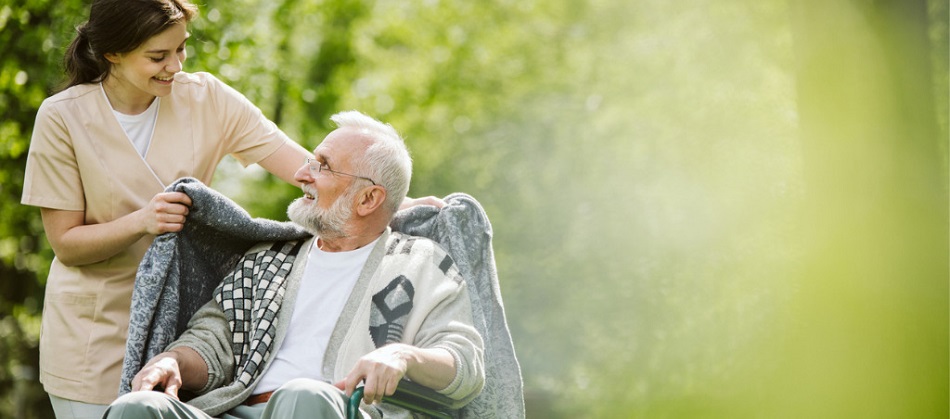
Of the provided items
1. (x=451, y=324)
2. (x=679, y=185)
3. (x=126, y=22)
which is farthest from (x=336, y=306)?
(x=679, y=185)

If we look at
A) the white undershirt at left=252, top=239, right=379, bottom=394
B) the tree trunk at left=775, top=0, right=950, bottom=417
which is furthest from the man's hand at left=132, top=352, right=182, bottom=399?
the tree trunk at left=775, top=0, right=950, bottom=417

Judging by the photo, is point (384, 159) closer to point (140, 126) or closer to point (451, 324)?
point (451, 324)

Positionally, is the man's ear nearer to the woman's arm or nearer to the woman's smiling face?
the woman's arm

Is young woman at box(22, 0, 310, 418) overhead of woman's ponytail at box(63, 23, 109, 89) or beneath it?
beneath

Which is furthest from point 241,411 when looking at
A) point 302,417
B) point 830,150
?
point 830,150

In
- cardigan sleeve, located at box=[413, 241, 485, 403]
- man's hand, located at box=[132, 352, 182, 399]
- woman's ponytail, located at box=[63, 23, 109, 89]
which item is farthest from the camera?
woman's ponytail, located at box=[63, 23, 109, 89]

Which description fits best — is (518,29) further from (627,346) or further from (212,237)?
(212,237)

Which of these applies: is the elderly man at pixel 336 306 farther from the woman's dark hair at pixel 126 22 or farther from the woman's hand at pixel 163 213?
the woman's dark hair at pixel 126 22

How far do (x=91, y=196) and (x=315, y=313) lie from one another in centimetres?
68

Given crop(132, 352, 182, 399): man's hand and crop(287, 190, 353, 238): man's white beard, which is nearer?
crop(132, 352, 182, 399): man's hand

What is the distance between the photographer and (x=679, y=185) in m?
9.67

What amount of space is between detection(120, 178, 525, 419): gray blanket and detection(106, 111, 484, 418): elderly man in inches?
2.2

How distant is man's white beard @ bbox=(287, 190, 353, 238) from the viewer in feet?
10.2

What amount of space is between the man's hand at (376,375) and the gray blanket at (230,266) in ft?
1.50
